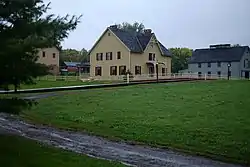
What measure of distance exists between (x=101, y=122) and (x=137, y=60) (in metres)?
38.1

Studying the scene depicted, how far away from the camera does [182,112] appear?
72.7 ft

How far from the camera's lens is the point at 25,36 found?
1150 centimetres

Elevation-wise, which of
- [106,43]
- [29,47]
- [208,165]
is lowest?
[208,165]

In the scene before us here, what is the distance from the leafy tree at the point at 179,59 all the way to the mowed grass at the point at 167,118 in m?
60.3

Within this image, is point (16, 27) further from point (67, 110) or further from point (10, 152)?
point (67, 110)

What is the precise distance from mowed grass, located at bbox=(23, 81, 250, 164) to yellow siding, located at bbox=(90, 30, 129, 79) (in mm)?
26870

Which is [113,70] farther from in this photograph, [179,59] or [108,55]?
[179,59]

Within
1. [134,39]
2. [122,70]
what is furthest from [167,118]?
[134,39]

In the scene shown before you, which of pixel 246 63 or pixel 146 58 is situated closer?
pixel 146 58

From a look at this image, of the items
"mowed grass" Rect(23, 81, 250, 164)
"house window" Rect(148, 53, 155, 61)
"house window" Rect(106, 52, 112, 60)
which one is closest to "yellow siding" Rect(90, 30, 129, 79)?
"house window" Rect(106, 52, 112, 60)

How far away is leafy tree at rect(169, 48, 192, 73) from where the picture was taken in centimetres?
9106

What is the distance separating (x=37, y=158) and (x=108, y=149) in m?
4.17

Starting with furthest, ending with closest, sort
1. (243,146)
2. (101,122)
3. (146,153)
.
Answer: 1. (101,122)
2. (243,146)
3. (146,153)

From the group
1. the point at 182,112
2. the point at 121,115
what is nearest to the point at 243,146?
the point at 182,112
